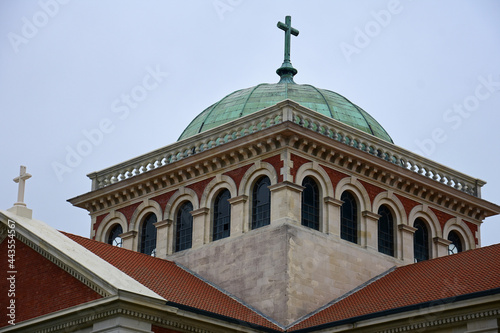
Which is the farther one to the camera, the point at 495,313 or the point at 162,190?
the point at 162,190

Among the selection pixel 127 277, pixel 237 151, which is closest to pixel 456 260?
pixel 237 151

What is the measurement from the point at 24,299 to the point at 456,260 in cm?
1421

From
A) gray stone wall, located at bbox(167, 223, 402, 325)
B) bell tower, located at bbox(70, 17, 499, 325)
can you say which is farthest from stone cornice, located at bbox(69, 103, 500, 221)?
gray stone wall, located at bbox(167, 223, 402, 325)

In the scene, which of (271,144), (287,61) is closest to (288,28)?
(287,61)

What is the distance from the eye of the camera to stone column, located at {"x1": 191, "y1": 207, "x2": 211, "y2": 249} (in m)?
40.1

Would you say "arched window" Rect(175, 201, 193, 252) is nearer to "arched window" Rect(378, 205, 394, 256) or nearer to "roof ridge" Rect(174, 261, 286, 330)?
"roof ridge" Rect(174, 261, 286, 330)

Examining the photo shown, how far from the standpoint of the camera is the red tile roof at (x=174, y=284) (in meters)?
34.7

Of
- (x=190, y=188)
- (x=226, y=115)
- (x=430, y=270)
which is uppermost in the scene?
(x=226, y=115)

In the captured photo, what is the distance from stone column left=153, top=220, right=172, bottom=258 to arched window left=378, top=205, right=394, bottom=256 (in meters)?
7.95

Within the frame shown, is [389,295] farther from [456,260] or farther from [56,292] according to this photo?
[56,292]

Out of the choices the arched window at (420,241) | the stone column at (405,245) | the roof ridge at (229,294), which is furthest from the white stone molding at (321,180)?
the arched window at (420,241)

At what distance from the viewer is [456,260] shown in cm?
3669

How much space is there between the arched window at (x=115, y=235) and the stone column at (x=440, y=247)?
1241cm

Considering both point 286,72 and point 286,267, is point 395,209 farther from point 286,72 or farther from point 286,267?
point 286,72
